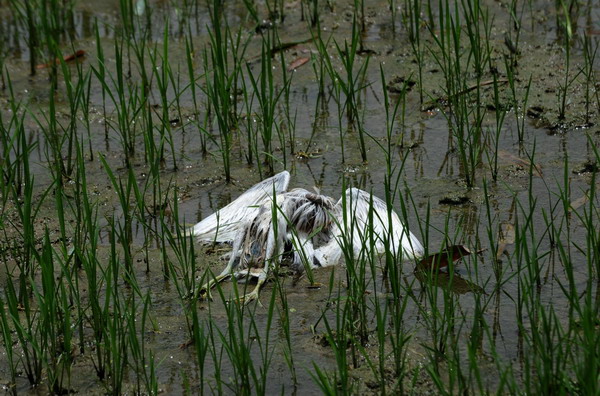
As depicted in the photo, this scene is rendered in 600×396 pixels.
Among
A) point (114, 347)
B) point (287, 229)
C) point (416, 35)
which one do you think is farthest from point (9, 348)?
point (416, 35)

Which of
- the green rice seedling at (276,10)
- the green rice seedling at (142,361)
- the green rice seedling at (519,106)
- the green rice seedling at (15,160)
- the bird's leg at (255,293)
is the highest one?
the green rice seedling at (276,10)

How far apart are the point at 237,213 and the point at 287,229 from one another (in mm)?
274

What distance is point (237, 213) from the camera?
3.54 metres

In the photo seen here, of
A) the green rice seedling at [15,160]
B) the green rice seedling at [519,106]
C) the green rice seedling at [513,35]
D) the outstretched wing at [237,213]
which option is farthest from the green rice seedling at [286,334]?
the green rice seedling at [513,35]

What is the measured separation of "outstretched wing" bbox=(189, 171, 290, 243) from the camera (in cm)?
347

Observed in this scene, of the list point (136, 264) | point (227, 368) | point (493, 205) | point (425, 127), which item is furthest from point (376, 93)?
point (227, 368)

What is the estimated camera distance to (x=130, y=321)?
2514 mm

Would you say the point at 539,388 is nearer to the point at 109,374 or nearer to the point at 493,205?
the point at 109,374

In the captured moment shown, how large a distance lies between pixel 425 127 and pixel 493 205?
32.3 inches

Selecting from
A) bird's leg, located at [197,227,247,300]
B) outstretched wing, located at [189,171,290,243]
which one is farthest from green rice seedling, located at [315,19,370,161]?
bird's leg, located at [197,227,247,300]

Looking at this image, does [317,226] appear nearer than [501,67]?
Yes

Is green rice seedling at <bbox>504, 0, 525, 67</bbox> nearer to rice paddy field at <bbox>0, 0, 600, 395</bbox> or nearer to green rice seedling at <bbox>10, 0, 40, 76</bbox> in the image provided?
rice paddy field at <bbox>0, 0, 600, 395</bbox>

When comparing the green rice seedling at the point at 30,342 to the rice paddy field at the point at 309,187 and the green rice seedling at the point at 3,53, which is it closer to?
the rice paddy field at the point at 309,187

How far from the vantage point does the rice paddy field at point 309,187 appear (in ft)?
8.57
